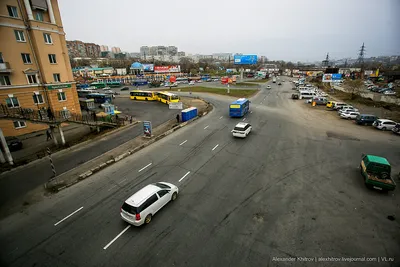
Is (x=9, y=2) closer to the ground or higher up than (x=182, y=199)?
higher up

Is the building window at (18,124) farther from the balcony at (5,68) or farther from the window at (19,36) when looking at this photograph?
the window at (19,36)

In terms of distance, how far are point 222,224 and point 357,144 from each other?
20.2m

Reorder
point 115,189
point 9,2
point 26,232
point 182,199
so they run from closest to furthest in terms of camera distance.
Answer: point 26,232, point 182,199, point 115,189, point 9,2

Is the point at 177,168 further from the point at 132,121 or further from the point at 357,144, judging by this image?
the point at 357,144

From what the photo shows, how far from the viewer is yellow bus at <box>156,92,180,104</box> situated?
44875 mm

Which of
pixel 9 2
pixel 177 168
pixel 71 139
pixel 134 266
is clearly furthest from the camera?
pixel 71 139

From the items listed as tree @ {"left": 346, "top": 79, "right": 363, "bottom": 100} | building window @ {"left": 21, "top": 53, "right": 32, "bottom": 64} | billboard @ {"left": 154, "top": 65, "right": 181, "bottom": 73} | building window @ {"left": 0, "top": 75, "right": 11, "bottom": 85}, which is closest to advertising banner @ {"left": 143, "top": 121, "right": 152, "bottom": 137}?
building window @ {"left": 21, "top": 53, "right": 32, "bottom": 64}

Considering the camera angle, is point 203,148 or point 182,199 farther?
point 203,148

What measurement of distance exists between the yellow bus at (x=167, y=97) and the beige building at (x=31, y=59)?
67.8 feet

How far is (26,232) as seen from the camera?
10.2 meters

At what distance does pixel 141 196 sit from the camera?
10711 millimetres

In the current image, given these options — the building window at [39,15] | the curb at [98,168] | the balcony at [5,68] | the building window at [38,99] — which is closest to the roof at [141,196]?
the curb at [98,168]

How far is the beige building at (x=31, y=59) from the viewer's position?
22750 mm

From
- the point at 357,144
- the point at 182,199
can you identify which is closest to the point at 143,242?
the point at 182,199
